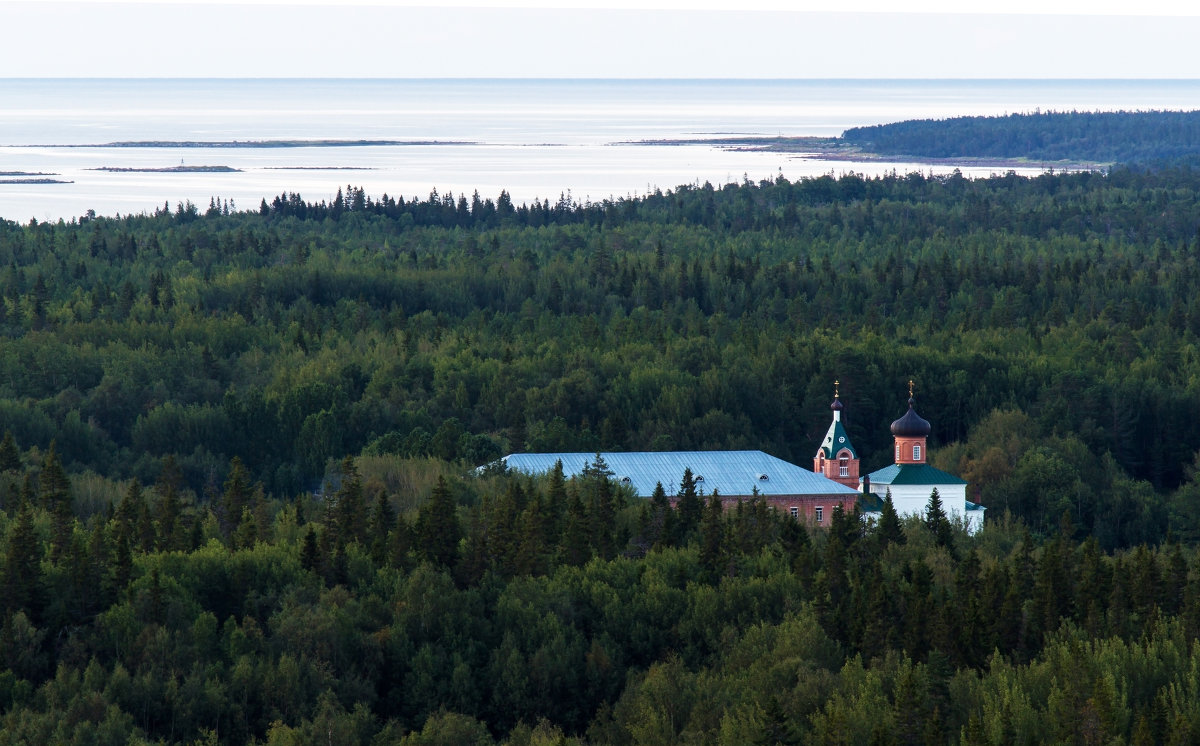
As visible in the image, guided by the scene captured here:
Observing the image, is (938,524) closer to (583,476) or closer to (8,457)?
(583,476)

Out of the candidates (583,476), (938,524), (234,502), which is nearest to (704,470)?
(583,476)

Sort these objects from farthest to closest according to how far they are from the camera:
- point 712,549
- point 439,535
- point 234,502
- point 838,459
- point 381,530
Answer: point 838,459, point 234,502, point 381,530, point 712,549, point 439,535

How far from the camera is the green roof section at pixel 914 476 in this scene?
7256cm

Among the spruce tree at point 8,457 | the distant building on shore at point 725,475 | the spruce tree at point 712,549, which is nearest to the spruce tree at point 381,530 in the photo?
the spruce tree at point 712,549

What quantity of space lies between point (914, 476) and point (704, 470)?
7.69 m

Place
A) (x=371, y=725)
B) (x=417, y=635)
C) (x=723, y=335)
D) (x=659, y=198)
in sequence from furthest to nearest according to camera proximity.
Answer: (x=659, y=198) < (x=723, y=335) < (x=417, y=635) < (x=371, y=725)

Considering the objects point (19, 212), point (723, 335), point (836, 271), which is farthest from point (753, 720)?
point (19, 212)

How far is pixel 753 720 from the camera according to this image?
147ft

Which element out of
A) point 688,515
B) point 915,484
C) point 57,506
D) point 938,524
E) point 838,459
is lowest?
point 915,484

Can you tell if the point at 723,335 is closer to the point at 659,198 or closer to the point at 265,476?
the point at 265,476

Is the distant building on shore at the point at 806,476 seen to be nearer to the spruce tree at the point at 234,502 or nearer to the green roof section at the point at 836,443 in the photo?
the green roof section at the point at 836,443

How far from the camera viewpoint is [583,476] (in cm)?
7269

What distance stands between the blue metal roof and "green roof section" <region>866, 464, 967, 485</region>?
154cm

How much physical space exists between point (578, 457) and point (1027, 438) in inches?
841
